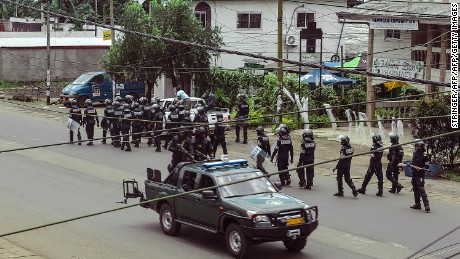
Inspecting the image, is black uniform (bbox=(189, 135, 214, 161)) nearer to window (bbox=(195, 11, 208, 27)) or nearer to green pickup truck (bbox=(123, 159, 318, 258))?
green pickup truck (bbox=(123, 159, 318, 258))

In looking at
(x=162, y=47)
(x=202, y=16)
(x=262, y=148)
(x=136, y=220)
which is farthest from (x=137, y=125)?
(x=202, y=16)

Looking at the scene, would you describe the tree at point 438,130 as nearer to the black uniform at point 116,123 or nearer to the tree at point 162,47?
the black uniform at point 116,123

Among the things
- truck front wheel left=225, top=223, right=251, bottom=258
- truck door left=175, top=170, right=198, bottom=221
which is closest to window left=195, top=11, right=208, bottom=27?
truck door left=175, top=170, right=198, bottom=221

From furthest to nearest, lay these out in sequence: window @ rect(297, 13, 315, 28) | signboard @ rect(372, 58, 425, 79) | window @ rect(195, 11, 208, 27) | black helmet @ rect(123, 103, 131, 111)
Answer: window @ rect(297, 13, 315, 28)
window @ rect(195, 11, 208, 27)
signboard @ rect(372, 58, 425, 79)
black helmet @ rect(123, 103, 131, 111)

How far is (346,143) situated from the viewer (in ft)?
67.4

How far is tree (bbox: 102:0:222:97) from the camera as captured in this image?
37.8 metres

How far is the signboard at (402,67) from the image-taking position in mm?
32031

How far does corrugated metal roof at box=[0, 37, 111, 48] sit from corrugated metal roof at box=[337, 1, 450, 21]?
22708mm

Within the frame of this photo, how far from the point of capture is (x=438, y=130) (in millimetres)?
24188

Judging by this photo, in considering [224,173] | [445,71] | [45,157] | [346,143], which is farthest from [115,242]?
[445,71]

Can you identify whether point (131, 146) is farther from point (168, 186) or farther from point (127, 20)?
point (168, 186)

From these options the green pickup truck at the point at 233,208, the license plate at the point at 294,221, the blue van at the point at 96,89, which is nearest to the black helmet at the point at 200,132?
the green pickup truck at the point at 233,208

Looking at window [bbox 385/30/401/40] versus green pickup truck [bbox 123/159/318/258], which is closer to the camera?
green pickup truck [bbox 123/159/318/258]

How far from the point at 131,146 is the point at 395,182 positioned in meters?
11.4
